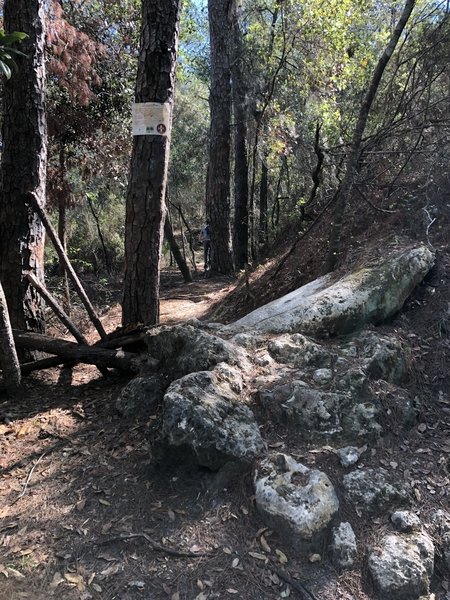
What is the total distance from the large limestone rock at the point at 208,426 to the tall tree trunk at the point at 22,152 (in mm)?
2434

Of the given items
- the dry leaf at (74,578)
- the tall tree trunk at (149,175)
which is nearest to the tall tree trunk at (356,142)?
the tall tree trunk at (149,175)

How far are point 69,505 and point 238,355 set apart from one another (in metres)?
1.62

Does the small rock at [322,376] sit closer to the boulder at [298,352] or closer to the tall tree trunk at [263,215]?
the boulder at [298,352]

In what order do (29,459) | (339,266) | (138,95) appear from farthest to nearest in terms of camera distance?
(339,266), (138,95), (29,459)

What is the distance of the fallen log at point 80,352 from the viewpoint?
14.5 ft

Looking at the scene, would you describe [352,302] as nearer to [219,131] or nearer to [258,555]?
[258,555]

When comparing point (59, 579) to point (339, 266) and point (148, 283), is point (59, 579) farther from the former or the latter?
point (339, 266)

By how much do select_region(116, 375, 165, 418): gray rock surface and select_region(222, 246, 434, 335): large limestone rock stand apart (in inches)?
33.3

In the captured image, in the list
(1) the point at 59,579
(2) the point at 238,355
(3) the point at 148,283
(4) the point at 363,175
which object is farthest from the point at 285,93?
(1) the point at 59,579

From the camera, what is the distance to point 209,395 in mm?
3223

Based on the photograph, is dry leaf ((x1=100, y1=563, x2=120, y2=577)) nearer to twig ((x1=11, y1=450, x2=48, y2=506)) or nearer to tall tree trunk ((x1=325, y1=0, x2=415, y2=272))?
twig ((x1=11, y1=450, x2=48, y2=506))

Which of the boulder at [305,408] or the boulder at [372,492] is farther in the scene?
the boulder at [305,408]

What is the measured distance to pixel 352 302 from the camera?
434 centimetres

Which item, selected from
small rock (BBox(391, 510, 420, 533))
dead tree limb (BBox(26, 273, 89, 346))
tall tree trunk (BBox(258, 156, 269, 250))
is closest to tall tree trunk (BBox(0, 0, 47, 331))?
dead tree limb (BBox(26, 273, 89, 346))
